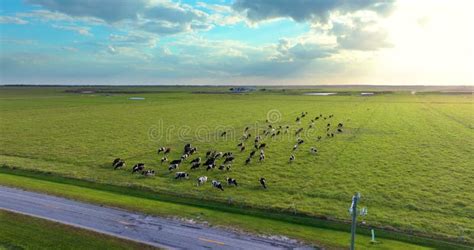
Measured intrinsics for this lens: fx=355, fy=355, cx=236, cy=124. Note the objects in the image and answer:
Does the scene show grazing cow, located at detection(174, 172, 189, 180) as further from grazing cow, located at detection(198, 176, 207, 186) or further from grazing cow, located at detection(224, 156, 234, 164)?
grazing cow, located at detection(224, 156, 234, 164)

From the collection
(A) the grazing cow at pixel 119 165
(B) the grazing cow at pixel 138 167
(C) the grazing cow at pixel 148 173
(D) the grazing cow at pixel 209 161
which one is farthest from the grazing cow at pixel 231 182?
(A) the grazing cow at pixel 119 165

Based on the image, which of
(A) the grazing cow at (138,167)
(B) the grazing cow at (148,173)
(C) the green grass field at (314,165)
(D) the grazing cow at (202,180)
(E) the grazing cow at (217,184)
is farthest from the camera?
(A) the grazing cow at (138,167)

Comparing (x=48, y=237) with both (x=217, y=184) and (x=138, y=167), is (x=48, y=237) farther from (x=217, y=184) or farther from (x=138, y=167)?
(x=138, y=167)

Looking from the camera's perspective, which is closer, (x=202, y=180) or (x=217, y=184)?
(x=217, y=184)

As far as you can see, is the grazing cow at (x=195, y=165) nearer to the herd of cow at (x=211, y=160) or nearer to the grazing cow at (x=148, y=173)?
the herd of cow at (x=211, y=160)

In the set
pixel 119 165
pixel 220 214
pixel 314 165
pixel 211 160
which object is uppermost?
pixel 211 160

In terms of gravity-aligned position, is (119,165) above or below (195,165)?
below

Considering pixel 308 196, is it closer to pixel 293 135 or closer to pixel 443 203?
pixel 443 203

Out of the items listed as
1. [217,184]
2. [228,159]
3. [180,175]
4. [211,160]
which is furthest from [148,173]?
[228,159]

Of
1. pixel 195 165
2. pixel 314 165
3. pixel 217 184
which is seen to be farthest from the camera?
pixel 314 165
